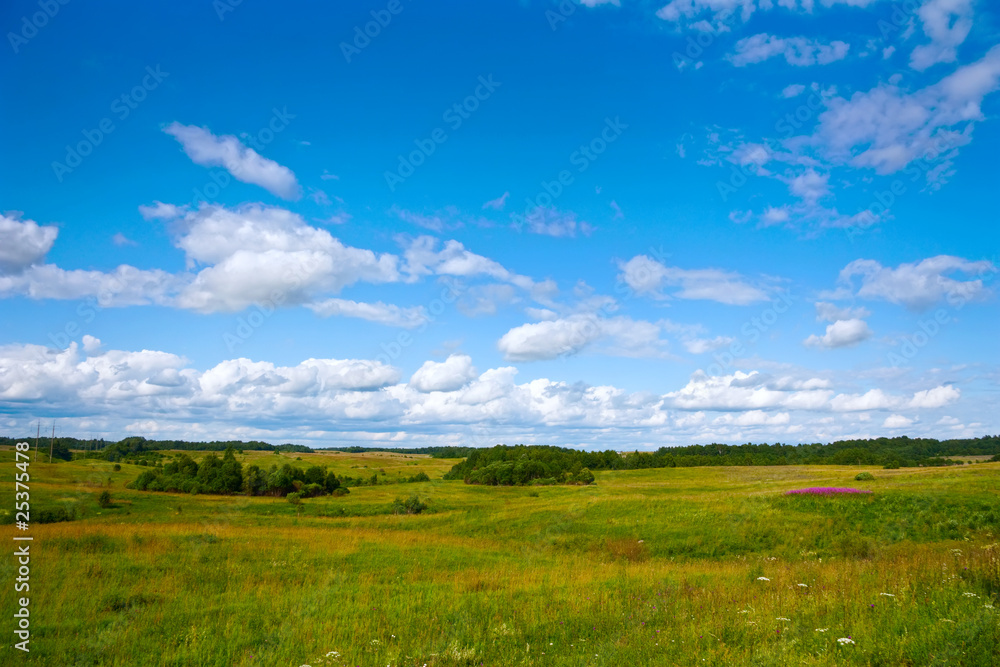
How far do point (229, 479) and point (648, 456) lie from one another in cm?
9050

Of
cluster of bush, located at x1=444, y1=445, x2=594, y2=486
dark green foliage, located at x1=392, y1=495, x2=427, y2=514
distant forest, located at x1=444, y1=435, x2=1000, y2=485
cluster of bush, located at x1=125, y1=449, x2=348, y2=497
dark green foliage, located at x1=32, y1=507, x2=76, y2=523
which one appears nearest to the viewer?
dark green foliage, located at x1=32, y1=507, x2=76, y2=523

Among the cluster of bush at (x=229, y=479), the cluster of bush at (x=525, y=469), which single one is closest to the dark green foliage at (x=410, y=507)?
the cluster of bush at (x=229, y=479)

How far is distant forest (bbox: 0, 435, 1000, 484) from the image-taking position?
10606 cm

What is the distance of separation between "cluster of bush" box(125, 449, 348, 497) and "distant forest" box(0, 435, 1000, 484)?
103 feet

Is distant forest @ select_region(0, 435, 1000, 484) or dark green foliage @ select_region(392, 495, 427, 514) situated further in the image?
distant forest @ select_region(0, 435, 1000, 484)

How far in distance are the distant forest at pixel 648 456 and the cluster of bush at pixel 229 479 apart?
31.5m

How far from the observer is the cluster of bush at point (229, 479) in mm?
74625

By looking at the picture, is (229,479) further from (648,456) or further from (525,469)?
(648,456)

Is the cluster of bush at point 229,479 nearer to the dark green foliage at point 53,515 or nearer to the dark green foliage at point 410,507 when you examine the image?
the dark green foliage at point 410,507

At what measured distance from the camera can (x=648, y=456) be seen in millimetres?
124562

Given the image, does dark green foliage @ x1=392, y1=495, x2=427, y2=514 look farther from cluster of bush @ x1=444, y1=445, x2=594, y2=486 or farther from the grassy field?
cluster of bush @ x1=444, y1=445, x2=594, y2=486

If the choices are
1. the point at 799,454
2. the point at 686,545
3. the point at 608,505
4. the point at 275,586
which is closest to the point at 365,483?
the point at 608,505

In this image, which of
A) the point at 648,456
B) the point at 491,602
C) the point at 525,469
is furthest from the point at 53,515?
the point at 648,456

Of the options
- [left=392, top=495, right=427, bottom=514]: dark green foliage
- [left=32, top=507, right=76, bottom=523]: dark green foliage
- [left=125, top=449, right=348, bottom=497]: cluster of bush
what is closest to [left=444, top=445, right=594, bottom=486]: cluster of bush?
[left=125, top=449, right=348, bottom=497]: cluster of bush
